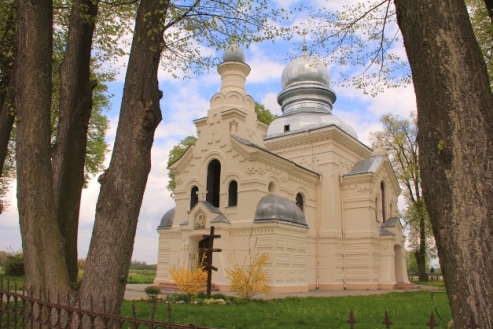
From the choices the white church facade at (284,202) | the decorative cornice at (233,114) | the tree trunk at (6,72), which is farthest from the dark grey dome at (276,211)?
the tree trunk at (6,72)

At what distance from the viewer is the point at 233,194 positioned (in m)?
17.9

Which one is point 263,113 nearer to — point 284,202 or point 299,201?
point 299,201

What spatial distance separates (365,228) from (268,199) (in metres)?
5.93

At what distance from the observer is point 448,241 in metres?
2.93

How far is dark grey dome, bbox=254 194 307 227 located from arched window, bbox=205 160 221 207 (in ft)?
8.23

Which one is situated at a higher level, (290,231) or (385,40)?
(385,40)

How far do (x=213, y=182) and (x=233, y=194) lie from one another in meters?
1.32

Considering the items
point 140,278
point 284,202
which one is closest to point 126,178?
point 284,202

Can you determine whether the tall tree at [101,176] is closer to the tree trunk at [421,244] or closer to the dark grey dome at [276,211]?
the dark grey dome at [276,211]

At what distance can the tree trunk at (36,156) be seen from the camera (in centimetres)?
439

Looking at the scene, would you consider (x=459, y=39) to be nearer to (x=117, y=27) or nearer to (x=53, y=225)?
(x=53, y=225)

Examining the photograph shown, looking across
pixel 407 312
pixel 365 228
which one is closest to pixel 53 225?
pixel 407 312

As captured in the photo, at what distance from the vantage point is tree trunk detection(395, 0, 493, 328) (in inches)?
110

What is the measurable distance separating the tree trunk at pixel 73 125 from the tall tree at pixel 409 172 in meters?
23.0
